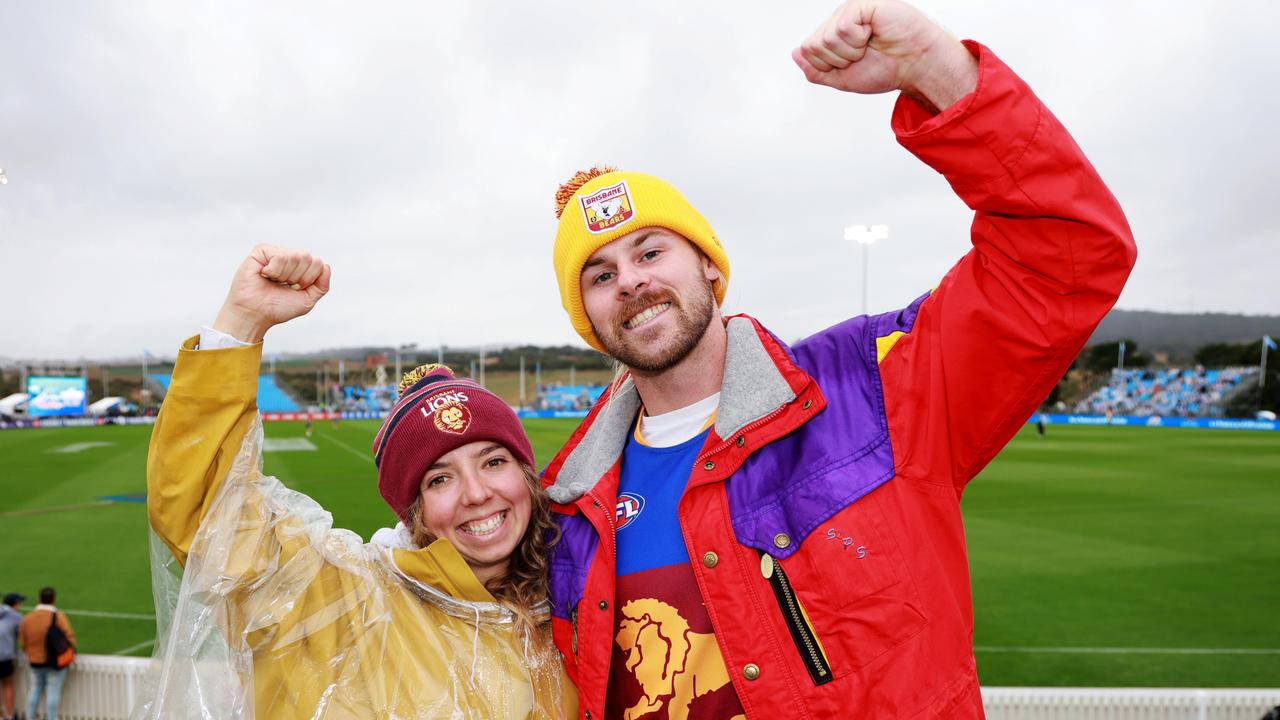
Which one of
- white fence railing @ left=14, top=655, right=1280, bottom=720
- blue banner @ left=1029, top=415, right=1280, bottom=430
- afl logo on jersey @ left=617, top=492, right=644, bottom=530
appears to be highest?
afl logo on jersey @ left=617, top=492, right=644, bottom=530

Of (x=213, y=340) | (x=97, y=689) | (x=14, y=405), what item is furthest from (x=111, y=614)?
(x=14, y=405)

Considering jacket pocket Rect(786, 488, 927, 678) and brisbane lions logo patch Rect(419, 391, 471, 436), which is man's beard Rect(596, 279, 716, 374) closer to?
brisbane lions logo patch Rect(419, 391, 471, 436)

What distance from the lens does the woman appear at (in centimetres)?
205

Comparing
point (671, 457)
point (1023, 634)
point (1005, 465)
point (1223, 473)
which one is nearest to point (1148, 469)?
point (1223, 473)

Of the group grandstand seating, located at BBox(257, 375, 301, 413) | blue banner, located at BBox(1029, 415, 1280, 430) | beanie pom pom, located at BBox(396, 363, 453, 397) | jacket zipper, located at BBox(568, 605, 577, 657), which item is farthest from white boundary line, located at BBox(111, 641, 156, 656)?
grandstand seating, located at BBox(257, 375, 301, 413)

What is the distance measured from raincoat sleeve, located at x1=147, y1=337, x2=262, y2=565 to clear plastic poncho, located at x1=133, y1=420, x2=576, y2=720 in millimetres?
49

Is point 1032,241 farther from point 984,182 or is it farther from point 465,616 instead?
point 465,616

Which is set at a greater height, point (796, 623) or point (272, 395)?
point (272, 395)

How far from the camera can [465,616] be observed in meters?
2.40

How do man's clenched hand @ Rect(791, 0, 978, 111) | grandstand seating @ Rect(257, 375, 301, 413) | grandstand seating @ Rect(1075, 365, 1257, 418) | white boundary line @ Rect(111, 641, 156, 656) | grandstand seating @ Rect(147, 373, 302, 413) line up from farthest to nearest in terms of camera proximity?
grandstand seating @ Rect(147, 373, 302, 413) < grandstand seating @ Rect(257, 375, 301, 413) < grandstand seating @ Rect(1075, 365, 1257, 418) < white boundary line @ Rect(111, 641, 156, 656) < man's clenched hand @ Rect(791, 0, 978, 111)

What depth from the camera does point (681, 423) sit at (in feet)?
8.39

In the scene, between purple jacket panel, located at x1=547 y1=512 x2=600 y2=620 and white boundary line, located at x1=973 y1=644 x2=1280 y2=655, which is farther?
white boundary line, located at x1=973 y1=644 x2=1280 y2=655

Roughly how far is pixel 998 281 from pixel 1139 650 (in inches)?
428

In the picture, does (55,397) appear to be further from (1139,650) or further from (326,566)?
(326,566)
